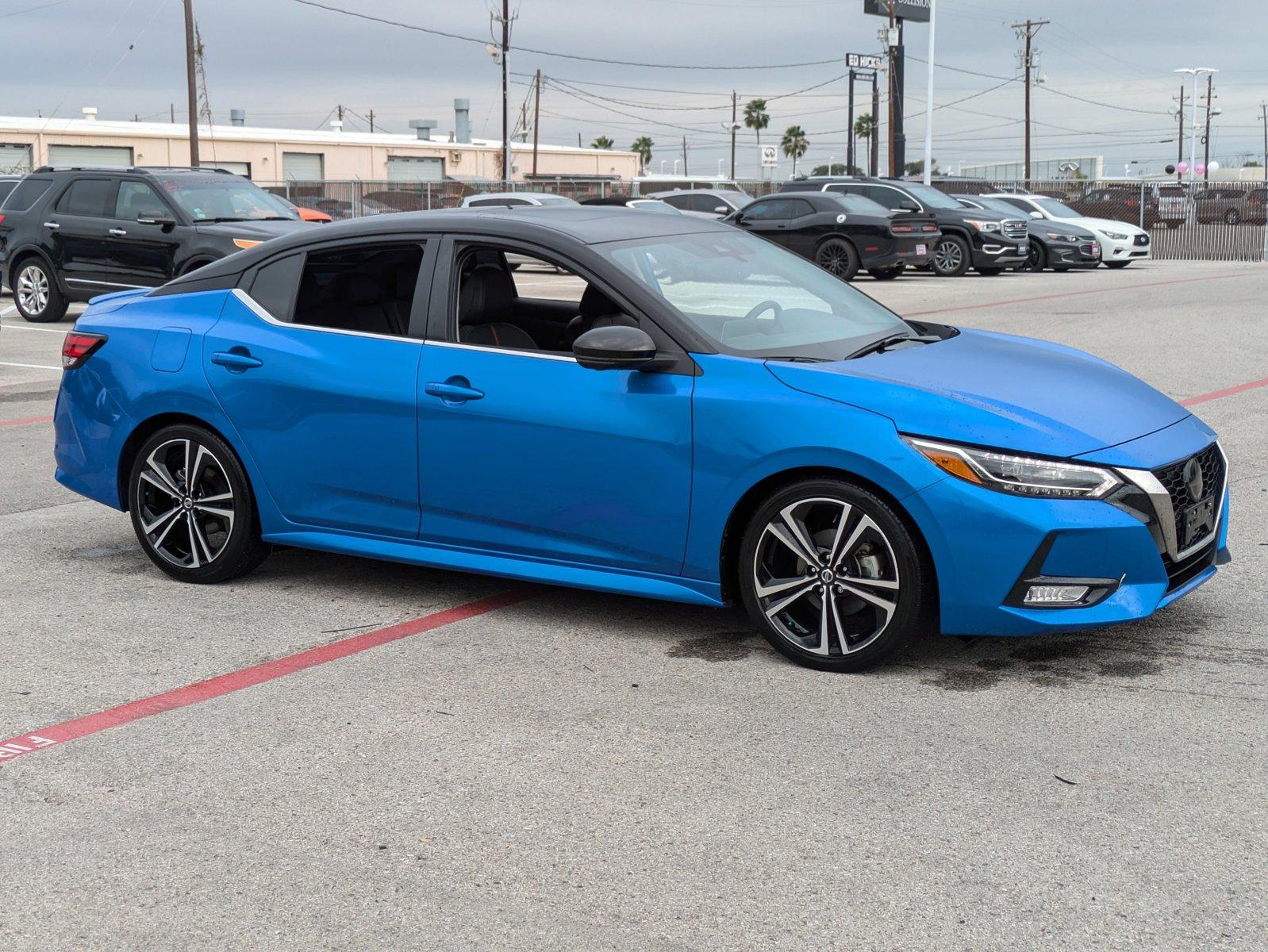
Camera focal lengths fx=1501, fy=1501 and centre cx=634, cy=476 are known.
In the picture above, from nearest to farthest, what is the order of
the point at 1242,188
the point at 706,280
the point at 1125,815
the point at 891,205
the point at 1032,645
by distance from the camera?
the point at 1125,815 < the point at 1032,645 < the point at 706,280 < the point at 891,205 < the point at 1242,188

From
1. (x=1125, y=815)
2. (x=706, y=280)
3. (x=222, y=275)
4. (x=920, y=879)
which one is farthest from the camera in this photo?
(x=222, y=275)

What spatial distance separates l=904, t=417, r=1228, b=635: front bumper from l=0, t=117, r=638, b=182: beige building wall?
50.9 metres

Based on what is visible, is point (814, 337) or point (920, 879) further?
point (814, 337)

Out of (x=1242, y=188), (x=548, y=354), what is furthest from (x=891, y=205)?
(x=548, y=354)

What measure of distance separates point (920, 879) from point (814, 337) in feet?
8.13

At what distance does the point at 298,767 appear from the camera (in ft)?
13.7

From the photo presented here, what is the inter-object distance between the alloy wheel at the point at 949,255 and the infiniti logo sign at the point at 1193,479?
73.9 feet

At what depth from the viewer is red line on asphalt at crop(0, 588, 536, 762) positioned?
14.5 ft

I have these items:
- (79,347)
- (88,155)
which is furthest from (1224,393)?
(88,155)

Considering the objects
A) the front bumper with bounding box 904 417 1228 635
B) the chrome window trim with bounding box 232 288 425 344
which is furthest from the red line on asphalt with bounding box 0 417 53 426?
the front bumper with bounding box 904 417 1228 635

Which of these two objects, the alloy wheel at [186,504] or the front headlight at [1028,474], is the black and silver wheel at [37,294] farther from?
the front headlight at [1028,474]

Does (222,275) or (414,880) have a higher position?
(222,275)

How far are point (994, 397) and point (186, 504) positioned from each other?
329 cm

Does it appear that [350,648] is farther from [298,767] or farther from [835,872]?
[835,872]
